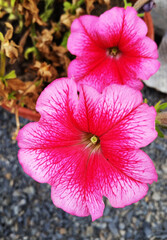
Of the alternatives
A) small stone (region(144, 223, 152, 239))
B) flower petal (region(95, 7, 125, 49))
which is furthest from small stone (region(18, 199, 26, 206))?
flower petal (region(95, 7, 125, 49))

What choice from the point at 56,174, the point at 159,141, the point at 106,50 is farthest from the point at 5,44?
the point at 159,141

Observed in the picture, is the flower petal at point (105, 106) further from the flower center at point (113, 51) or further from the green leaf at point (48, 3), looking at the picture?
the green leaf at point (48, 3)

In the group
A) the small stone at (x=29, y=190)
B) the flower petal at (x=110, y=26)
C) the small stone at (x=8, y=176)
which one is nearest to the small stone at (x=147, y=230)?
the small stone at (x=29, y=190)

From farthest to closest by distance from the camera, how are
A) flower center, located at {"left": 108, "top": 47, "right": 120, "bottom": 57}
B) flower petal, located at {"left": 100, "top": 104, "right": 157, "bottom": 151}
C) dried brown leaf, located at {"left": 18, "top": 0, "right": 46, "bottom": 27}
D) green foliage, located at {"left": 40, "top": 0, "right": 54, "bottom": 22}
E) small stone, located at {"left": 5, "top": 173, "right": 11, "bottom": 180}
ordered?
small stone, located at {"left": 5, "top": 173, "right": 11, "bottom": 180} < green foliage, located at {"left": 40, "top": 0, "right": 54, "bottom": 22} < dried brown leaf, located at {"left": 18, "top": 0, "right": 46, "bottom": 27} < flower center, located at {"left": 108, "top": 47, "right": 120, "bottom": 57} < flower petal, located at {"left": 100, "top": 104, "right": 157, "bottom": 151}

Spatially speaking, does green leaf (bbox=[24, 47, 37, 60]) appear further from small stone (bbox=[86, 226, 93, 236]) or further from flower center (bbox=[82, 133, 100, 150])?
small stone (bbox=[86, 226, 93, 236])

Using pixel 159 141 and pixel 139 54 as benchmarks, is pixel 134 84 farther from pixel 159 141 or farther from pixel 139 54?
pixel 159 141

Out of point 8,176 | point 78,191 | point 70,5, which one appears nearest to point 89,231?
point 8,176
